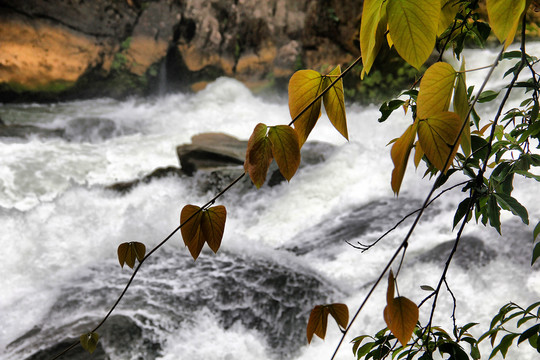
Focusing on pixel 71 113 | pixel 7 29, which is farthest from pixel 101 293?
pixel 7 29

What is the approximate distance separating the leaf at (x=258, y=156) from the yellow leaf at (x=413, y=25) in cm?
13

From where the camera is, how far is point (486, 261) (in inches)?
89.6

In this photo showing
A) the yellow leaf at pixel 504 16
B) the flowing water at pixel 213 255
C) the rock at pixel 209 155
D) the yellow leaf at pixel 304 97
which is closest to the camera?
the yellow leaf at pixel 504 16

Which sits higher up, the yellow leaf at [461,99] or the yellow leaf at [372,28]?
the yellow leaf at [372,28]

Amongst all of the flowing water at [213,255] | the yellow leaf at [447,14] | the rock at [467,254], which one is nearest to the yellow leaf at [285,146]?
the yellow leaf at [447,14]

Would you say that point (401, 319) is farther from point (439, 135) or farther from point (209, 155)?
point (209, 155)

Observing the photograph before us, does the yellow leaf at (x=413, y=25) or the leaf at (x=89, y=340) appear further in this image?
the leaf at (x=89, y=340)

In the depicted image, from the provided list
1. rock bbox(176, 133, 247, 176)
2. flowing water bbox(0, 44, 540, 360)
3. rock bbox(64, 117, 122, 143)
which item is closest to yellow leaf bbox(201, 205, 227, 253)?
flowing water bbox(0, 44, 540, 360)

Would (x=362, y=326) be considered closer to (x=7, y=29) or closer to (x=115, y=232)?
(x=115, y=232)

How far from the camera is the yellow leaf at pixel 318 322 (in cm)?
50

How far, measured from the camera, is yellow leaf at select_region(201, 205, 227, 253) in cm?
42

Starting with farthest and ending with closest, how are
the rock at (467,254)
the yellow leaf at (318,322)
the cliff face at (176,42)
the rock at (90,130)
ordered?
the cliff face at (176,42) < the rock at (90,130) < the rock at (467,254) < the yellow leaf at (318,322)

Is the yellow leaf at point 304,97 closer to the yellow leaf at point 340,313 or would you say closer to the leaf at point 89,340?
the yellow leaf at point 340,313

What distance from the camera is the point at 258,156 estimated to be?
366 mm
